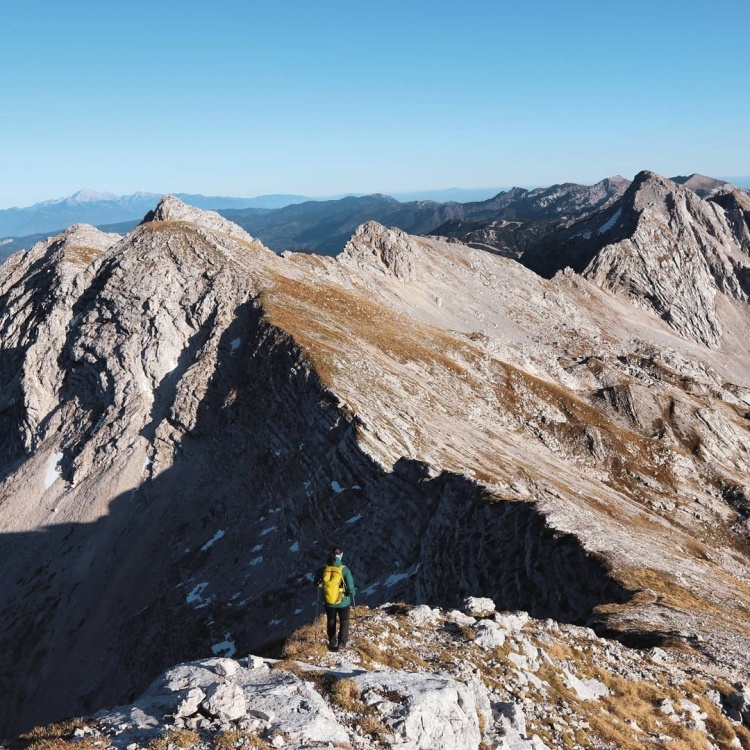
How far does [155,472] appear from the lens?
6738cm

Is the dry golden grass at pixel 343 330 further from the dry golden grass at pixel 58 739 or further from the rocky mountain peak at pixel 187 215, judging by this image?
the dry golden grass at pixel 58 739

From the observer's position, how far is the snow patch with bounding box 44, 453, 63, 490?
6950 centimetres

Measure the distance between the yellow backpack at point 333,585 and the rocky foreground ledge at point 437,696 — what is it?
4.43 feet

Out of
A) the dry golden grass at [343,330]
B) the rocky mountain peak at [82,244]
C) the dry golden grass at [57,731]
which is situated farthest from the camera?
the rocky mountain peak at [82,244]

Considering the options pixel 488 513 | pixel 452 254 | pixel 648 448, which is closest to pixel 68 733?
pixel 488 513

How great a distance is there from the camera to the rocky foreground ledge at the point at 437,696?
12.4 m

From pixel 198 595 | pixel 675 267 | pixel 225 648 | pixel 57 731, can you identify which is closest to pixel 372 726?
pixel 57 731

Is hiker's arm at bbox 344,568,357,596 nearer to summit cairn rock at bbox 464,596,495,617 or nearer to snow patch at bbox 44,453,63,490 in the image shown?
summit cairn rock at bbox 464,596,495,617

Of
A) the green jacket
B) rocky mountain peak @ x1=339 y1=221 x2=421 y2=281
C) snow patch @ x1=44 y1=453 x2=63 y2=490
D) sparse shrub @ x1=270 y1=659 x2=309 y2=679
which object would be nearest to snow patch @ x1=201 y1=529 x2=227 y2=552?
snow patch @ x1=44 y1=453 x2=63 y2=490

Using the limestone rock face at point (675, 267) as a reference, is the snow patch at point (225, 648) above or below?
below

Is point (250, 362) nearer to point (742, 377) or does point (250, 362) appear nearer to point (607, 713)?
point (607, 713)

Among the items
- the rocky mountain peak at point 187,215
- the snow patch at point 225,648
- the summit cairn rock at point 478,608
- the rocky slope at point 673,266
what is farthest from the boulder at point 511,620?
the rocky slope at point 673,266

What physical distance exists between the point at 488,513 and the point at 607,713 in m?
18.2

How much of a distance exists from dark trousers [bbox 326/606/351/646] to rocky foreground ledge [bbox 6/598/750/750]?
34 cm
